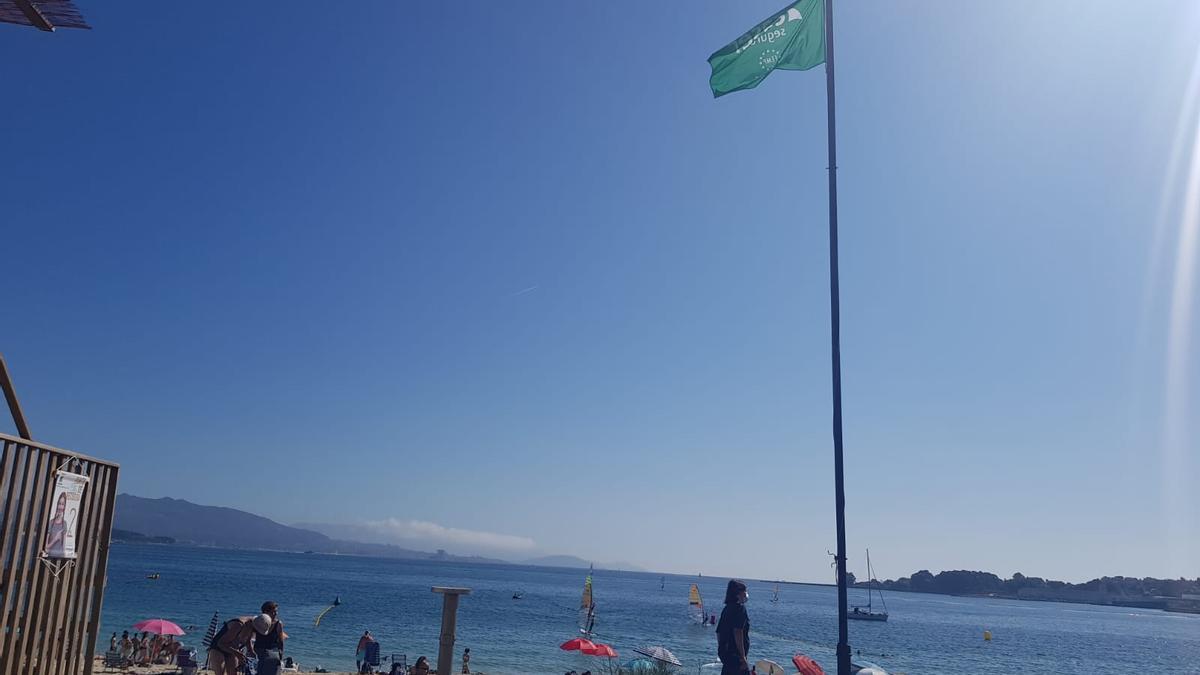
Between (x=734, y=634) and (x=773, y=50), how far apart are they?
666 cm

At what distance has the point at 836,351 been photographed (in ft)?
27.0

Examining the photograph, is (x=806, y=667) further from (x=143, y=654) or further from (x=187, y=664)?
(x=143, y=654)

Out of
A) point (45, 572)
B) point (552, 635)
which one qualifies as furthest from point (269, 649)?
point (552, 635)

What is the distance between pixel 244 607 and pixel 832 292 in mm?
60597

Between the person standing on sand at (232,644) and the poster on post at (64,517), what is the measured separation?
10.8ft

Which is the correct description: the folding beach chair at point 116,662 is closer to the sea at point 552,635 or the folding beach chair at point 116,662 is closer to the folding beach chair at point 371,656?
the folding beach chair at point 371,656

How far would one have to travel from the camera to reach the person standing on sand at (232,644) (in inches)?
397

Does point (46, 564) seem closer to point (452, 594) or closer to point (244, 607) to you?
point (452, 594)

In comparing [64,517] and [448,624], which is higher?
[64,517]

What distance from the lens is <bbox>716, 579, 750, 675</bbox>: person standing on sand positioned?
7.75m

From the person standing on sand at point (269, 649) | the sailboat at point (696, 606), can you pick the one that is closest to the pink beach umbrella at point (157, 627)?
the person standing on sand at point (269, 649)

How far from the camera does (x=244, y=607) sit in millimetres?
59094

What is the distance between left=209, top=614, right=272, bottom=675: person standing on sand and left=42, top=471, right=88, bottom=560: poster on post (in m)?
3.30

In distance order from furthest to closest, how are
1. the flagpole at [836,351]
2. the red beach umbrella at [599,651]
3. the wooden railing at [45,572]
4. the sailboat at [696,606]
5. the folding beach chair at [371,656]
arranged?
the sailboat at [696,606] < the folding beach chair at [371,656] < the red beach umbrella at [599,651] < the flagpole at [836,351] < the wooden railing at [45,572]
